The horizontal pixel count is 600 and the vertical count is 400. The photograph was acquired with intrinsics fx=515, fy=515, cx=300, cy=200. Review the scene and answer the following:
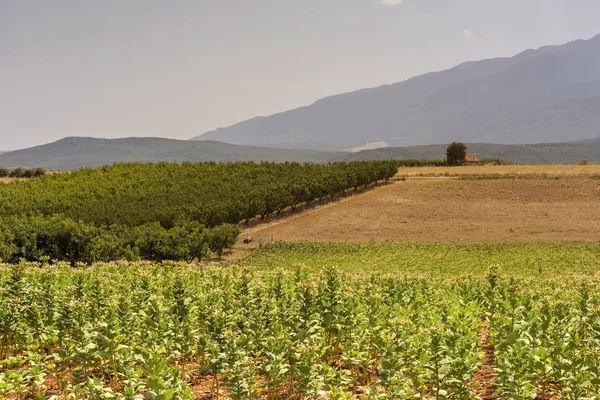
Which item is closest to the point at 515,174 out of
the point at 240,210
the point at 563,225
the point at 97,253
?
Answer: the point at 563,225

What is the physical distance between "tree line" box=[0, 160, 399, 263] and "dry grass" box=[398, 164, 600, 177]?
375 inches

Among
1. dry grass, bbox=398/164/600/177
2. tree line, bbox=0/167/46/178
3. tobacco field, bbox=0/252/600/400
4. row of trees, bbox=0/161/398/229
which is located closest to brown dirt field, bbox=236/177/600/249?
dry grass, bbox=398/164/600/177

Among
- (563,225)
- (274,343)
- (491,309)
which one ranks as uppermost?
(274,343)

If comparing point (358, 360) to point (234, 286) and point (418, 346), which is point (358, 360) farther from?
point (234, 286)

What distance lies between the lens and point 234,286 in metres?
17.1

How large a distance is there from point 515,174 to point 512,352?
78778 mm

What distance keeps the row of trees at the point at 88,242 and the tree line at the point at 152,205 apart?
3.1 inches

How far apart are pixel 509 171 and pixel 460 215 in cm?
2582

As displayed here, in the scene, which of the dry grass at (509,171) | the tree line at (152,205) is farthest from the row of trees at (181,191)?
the dry grass at (509,171)

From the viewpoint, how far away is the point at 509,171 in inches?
3393

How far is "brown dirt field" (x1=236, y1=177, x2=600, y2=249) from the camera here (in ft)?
189

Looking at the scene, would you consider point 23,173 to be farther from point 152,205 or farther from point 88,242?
point 88,242

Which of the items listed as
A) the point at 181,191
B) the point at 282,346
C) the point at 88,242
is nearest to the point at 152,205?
the point at 181,191

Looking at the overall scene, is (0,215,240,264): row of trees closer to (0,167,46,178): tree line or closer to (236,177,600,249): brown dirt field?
(236,177,600,249): brown dirt field
